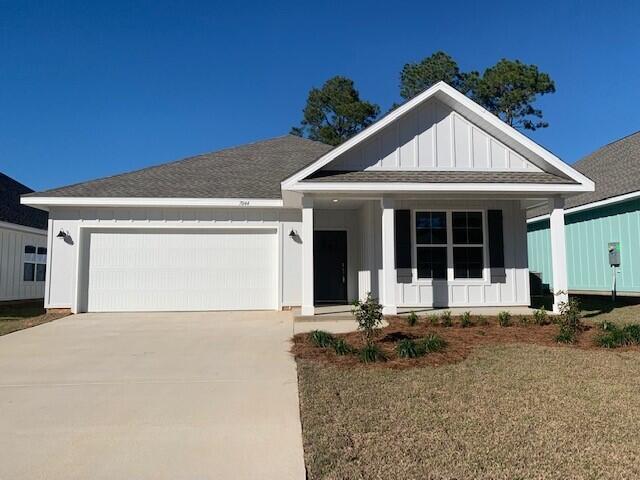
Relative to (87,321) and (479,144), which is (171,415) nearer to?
(87,321)

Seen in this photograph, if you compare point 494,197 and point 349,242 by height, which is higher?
point 494,197

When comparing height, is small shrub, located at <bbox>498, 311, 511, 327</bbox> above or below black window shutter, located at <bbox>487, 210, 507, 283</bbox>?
below

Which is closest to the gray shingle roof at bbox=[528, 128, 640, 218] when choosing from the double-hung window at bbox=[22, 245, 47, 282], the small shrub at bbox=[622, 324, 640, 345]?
the small shrub at bbox=[622, 324, 640, 345]

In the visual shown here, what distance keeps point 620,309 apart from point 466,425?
391 inches

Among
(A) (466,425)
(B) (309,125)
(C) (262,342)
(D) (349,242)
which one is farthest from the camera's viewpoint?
(B) (309,125)


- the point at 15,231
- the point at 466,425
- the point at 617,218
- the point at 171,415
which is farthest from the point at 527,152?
the point at 15,231

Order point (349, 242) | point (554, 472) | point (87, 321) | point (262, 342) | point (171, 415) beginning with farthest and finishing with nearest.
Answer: point (349, 242), point (87, 321), point (262, 342), point (171, 415), point (554, 472)

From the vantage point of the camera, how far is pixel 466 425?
448 centimetres

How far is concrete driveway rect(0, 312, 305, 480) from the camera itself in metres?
3.87

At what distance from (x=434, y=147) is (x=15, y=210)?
48.3 ft

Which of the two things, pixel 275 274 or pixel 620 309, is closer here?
pixel 620 309

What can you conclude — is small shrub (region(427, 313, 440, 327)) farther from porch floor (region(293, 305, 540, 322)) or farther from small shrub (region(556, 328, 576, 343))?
small shrub (region(556, 328, 576, 343))

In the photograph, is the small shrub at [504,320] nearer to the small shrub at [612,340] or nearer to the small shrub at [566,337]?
the small shrub at [566,337]

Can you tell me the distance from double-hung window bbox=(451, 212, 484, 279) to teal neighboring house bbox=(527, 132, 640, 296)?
5.07 metres
